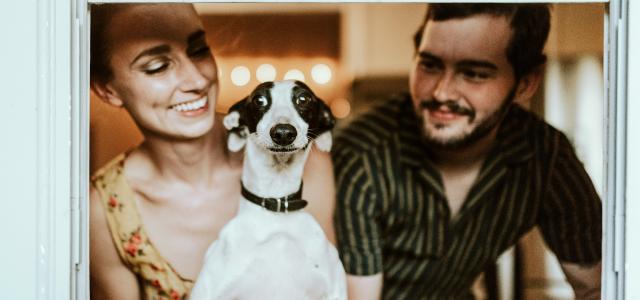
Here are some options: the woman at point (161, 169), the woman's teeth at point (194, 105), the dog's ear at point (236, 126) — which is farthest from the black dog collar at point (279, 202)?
the woman's teeth at point (194, 105)

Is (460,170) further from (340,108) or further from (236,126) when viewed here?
(236,126)

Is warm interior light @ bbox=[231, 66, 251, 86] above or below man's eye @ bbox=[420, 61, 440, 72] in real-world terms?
below

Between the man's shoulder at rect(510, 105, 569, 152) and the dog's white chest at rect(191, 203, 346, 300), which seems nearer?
the dog's white chest at rect(191, 203, 346, 300)

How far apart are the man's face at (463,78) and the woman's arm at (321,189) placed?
0.42 meters

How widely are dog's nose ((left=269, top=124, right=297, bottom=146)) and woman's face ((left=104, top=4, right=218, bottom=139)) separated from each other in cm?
44

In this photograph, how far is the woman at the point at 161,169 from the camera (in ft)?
7.77

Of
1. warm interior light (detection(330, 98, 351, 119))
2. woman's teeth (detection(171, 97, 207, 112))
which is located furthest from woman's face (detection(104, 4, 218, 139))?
warm interior light (detection(330, 98, 351, 119))

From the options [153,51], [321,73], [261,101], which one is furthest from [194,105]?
[321,73]

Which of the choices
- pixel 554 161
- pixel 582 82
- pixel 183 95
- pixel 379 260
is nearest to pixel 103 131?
pixel 183 95

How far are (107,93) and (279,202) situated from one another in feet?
2.02

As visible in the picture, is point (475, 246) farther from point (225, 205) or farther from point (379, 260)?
point (225, 205)

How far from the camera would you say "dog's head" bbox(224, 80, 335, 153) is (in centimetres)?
209

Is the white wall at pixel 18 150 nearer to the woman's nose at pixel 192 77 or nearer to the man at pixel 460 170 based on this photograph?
the woman's nose at pixel 192 77

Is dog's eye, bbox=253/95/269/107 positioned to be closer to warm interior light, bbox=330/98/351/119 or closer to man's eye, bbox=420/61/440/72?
man's eye, bbox=420/61/440/72
